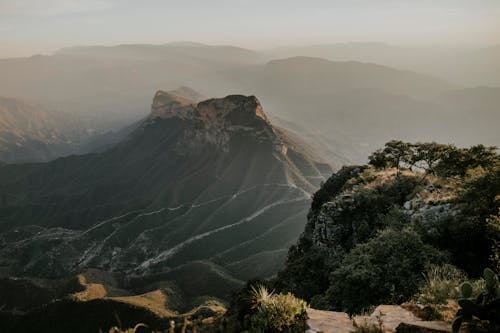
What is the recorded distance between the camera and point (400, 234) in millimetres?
22000

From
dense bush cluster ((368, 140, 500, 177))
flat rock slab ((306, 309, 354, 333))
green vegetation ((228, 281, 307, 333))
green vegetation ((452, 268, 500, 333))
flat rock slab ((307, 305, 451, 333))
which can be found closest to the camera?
green vegetation ((452, 268, 500, 333))

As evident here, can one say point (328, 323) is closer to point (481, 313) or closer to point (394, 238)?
point (481, 313)

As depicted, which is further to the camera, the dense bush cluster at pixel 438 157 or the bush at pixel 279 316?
the dense bush cluster at pixel 438 157

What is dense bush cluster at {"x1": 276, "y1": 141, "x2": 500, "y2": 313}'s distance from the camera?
19.5m

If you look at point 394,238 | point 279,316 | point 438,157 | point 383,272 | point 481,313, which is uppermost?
point 481,313

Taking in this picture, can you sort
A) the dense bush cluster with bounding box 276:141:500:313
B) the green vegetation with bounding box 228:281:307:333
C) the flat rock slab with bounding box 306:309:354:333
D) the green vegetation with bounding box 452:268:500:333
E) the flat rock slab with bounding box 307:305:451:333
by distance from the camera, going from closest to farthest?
1. the green vegetation with bounding box 452:268:500:333
2. the flat rock slab with bounding box 307:305:451:333
3. the flat rock slab with bounding box 306:309:354:333
4. the green vegetation with bounding box 228:281:307:333
5. the dense bush cluster with bounding box 276:141:500:313

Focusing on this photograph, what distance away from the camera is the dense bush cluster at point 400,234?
19.5 m

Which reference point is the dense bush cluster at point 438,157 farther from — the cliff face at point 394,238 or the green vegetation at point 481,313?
the green vegetation at point 481,313

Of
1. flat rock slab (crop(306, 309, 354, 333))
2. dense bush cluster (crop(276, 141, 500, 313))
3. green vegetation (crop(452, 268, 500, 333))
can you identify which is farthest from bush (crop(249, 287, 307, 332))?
dense bush cluster (crop(276, 141, 500, 313))

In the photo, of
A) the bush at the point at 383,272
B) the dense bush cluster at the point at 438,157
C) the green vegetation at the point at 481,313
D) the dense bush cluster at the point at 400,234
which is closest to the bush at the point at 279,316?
the green vegetation at the point at 481,313

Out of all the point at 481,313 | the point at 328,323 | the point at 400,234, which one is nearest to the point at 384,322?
the point at 328,323

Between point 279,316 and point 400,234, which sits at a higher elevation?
point 279,316

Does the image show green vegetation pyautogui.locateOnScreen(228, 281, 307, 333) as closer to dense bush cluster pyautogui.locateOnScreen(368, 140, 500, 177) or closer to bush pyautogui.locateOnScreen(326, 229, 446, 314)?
bush pyautogui.locateOnScreen(326, 229, 446, 314)

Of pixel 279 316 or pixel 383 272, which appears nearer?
pixel 279 316
